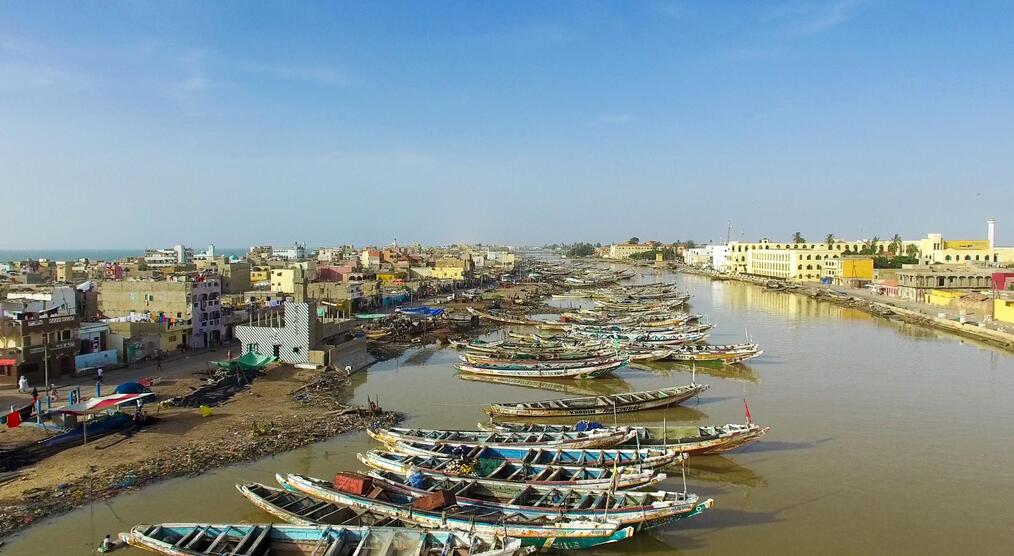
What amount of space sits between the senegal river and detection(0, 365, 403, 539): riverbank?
0.47 meters

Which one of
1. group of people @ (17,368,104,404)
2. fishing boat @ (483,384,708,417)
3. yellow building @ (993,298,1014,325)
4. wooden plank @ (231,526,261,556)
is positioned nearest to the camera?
wooden plank @ (231,526,261,556)

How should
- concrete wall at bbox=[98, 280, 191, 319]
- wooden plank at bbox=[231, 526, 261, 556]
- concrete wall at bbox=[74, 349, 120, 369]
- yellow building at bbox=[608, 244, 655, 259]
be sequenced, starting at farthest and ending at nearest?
yellow building at bbox=[608, 244, 655, 259], concrete wall at bbox=[98, 280, 191, 319], concrete wall at bbox=[74, 349, 120, 369], wooden plank at bbox=[231, 526, 261, 556]

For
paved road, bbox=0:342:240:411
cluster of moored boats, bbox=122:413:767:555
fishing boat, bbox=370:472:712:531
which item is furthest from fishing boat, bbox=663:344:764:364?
paved road, bbox=0:342:240:411

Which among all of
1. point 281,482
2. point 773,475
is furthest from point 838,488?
point 281,482

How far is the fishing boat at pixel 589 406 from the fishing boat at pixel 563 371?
4.95 metres

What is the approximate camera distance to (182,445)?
47.5 ft

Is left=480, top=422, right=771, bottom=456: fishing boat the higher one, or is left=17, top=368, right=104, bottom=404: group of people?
left=17, top=368, right=104, bottom=404: group of people

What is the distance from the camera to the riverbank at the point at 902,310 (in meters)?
31.5

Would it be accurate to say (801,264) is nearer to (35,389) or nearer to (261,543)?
(35,389)

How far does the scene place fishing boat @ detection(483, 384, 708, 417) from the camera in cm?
1812

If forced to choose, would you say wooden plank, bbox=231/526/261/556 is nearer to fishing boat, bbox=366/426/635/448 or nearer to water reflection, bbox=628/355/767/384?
A: fishing boat, bbox=366/426/635/448

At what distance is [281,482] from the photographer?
1142cm

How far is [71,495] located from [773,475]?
13145 mm

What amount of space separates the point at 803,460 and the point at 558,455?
18.6 ft
